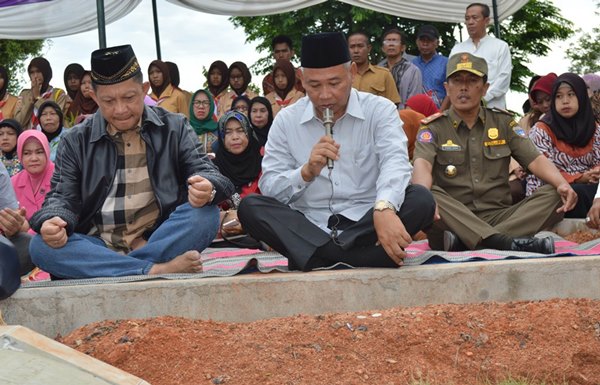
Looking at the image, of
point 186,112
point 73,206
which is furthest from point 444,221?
point 186,112

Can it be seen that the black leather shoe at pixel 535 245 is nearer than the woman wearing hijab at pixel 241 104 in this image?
Yes

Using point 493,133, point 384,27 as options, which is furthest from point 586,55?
point 493,133

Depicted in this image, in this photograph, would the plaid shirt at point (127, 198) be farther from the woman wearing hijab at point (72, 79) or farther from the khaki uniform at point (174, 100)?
the woman wearing hijab at point (72, 79)

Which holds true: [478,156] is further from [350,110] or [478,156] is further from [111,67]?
[111,67]

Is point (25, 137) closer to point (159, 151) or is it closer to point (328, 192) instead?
point (159, 151)

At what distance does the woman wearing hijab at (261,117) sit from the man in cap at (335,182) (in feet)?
11.6

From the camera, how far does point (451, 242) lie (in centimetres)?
518

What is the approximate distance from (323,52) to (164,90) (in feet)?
19.2

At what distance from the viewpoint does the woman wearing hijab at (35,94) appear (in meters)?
9.72

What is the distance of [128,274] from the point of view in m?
4.39

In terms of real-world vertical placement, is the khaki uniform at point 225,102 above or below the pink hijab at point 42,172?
above

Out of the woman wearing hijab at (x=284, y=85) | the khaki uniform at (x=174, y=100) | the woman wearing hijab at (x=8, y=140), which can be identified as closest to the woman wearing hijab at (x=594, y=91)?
the woman wearing hijab at (x=284, y=85)

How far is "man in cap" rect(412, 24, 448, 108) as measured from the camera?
933cm

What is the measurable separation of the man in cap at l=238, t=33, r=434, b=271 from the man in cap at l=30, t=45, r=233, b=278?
317 millimetres
